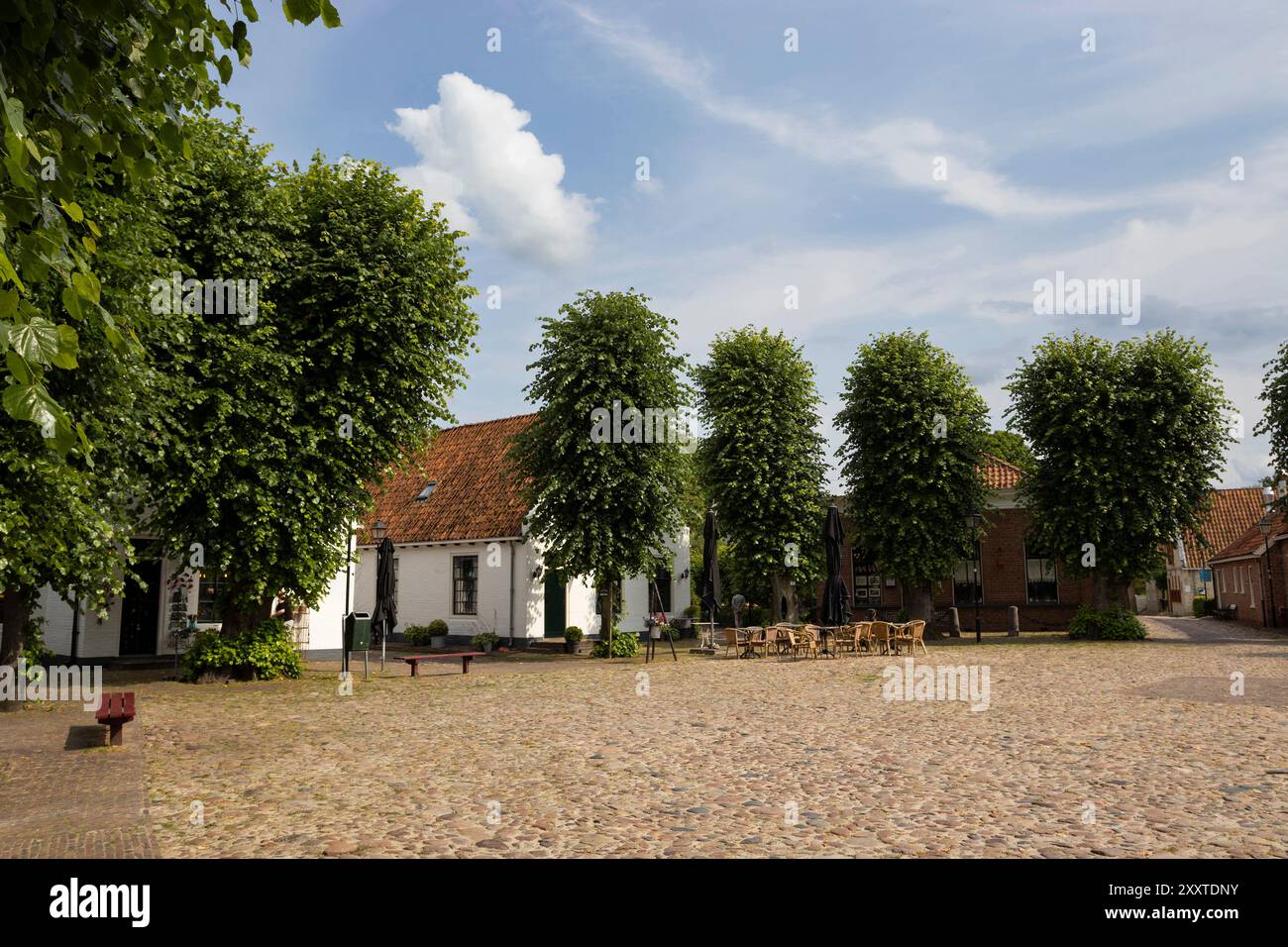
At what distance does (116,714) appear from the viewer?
10.2m

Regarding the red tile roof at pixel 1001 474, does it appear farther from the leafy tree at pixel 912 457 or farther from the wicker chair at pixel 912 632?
the wicker chair at pixel 912 632

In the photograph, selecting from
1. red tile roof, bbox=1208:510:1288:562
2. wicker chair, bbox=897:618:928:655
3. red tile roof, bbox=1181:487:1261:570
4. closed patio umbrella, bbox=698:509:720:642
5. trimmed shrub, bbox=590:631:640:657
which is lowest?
trimmed shrub, bbox=590:631:640:657

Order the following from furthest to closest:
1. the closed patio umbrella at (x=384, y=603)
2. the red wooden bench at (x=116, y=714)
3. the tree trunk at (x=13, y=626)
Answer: the closed patio umbrella at (x=384, y=603)
the tree trunk at (x=13, y=626)
the red wooden bench at (x=116, y=714)

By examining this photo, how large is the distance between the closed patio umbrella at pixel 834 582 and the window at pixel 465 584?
1096 centimetres

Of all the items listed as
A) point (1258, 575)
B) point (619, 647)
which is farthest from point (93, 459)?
point (1258, 575)

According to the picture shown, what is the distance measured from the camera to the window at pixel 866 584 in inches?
1378

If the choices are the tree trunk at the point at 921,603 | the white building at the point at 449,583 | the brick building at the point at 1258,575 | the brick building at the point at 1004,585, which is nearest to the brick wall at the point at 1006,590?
the brick building at the point at 1004,585

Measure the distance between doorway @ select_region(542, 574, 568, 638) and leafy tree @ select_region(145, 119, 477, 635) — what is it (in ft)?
33.5

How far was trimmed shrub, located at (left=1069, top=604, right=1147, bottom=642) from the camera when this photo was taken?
2678 cm

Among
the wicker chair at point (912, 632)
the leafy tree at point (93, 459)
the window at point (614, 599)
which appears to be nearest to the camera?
the leafy tree at point (93, 459)

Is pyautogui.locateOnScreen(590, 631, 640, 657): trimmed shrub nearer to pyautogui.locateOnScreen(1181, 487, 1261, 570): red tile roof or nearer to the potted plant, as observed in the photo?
the potted plant

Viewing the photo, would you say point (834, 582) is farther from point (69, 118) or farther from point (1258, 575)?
point (1258, 575)

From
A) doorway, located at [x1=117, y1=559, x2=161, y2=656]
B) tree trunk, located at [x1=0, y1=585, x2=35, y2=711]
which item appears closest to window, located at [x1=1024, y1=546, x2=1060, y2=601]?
doorway, located at [x1=117, y1=559, x2=161, y2=656]

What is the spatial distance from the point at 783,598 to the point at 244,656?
17.7 metres
